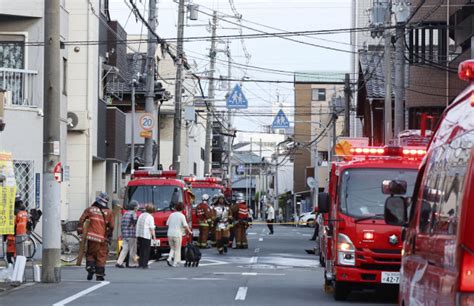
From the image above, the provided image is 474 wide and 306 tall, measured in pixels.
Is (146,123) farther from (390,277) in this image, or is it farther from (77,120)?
(390,277)

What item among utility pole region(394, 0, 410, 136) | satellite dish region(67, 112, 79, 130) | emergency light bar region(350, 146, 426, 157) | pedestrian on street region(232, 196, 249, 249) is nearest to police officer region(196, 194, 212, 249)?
pedestrian on street region(232, 196, 249, 249)

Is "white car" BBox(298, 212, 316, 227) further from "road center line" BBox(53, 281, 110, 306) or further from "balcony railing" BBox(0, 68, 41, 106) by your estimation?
"road center line" BBox(53, 281, 110, 306)

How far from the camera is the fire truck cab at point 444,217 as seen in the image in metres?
5.71

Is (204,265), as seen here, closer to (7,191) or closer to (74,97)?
(7,191)

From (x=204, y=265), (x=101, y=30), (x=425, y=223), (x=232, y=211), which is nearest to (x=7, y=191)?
(x=204, y=265)

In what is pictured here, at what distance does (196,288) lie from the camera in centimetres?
1884

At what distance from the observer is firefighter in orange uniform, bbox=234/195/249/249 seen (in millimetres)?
35969

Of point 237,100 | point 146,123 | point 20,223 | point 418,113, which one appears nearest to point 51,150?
point 20,223

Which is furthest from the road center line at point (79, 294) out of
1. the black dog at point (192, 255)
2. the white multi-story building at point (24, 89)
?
the white multi-story building at point (24, 89)

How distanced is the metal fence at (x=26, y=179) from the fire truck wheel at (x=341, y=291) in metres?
14.3

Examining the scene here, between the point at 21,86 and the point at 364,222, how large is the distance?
51.6ft

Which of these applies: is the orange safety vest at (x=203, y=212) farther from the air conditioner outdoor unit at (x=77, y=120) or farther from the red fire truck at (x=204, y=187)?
the red fire truck at (x=204, y=187)

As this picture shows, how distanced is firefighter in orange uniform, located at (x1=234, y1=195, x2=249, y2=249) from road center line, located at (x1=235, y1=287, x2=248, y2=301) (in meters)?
17.0

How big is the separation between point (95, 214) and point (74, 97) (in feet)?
53.5
